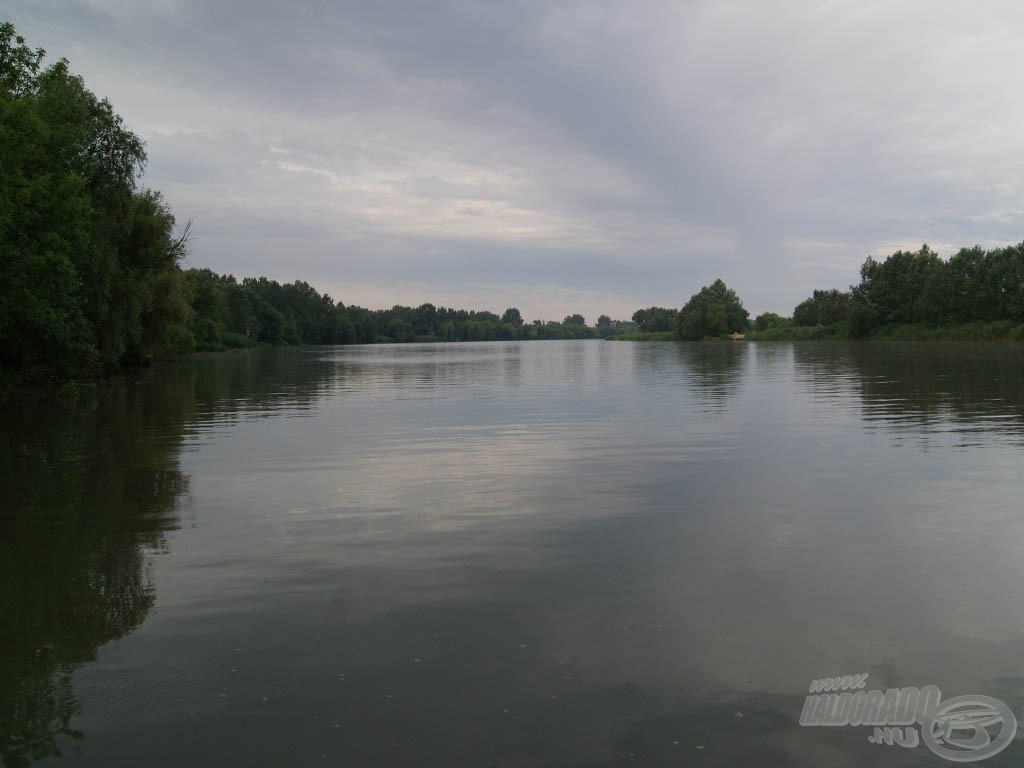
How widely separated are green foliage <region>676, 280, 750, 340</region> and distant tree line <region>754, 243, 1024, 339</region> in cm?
2383

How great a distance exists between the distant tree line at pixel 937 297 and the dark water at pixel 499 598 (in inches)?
3965

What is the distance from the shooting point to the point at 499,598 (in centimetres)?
777

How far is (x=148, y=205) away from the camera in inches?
1935

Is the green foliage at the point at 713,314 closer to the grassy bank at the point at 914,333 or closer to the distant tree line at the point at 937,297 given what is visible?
the grassy bank at the point at 914,333

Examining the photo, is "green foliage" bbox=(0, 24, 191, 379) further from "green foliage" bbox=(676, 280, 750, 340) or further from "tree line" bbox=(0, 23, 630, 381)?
"green foliage" bbox=(676, 280, 750, 340)

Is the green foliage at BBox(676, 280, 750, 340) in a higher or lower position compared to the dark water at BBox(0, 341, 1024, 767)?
higher

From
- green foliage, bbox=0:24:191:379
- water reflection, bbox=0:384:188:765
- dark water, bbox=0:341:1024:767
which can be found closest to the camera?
dark water, bbox=0:341:1024:767

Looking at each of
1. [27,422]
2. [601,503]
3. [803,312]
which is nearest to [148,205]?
[27,422]

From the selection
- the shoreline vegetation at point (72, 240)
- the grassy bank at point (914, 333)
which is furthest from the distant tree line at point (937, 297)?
the shoreline vegetation at point (72, 240)

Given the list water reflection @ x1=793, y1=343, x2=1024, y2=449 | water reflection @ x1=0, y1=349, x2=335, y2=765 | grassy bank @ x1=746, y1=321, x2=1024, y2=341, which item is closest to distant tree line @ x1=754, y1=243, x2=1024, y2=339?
grassy bank @ x1=746, y1=321, x2=1024, y2=341

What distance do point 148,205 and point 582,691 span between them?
2037 inches

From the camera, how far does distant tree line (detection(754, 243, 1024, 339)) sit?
10688 cm

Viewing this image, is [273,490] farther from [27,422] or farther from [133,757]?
[27,422]

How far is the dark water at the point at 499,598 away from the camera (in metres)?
5.28
